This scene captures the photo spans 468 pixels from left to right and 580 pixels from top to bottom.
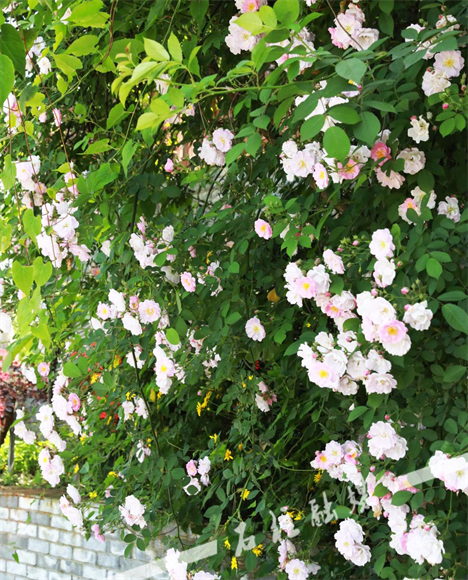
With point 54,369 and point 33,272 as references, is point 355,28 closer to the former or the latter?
point 33,272

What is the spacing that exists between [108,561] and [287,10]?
2.51m

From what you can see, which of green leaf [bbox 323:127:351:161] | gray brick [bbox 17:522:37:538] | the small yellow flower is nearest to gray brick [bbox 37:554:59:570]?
gray brick [bbox 17:522:37:538]

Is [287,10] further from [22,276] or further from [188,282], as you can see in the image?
[188,282]

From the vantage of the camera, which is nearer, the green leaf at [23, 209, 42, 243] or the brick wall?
the green leaf at [23, 209, 42, 243]

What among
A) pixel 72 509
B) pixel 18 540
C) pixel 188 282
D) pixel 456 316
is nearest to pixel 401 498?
pixel 456 316

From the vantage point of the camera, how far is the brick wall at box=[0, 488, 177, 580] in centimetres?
293

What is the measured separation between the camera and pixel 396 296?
1393 millimetres

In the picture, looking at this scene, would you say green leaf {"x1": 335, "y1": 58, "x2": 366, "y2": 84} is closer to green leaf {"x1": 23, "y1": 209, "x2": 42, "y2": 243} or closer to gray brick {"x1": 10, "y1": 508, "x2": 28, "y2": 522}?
green leaf {"x1": 23, "y1": 209, "x2": 42, "y2": 243}

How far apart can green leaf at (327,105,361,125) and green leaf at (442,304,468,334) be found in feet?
1.42

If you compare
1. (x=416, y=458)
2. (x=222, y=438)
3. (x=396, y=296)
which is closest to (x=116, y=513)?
(x=222, y=438)

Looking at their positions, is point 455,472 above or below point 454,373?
below

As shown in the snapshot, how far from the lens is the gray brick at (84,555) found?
3043 mm

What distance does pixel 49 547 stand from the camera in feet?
10.8

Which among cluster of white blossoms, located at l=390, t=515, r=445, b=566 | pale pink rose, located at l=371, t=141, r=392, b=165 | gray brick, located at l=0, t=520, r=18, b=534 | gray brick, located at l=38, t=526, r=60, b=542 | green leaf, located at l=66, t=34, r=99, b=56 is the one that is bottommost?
cluster of white blossoms, located at l=390, t=515, r=445, b=566
